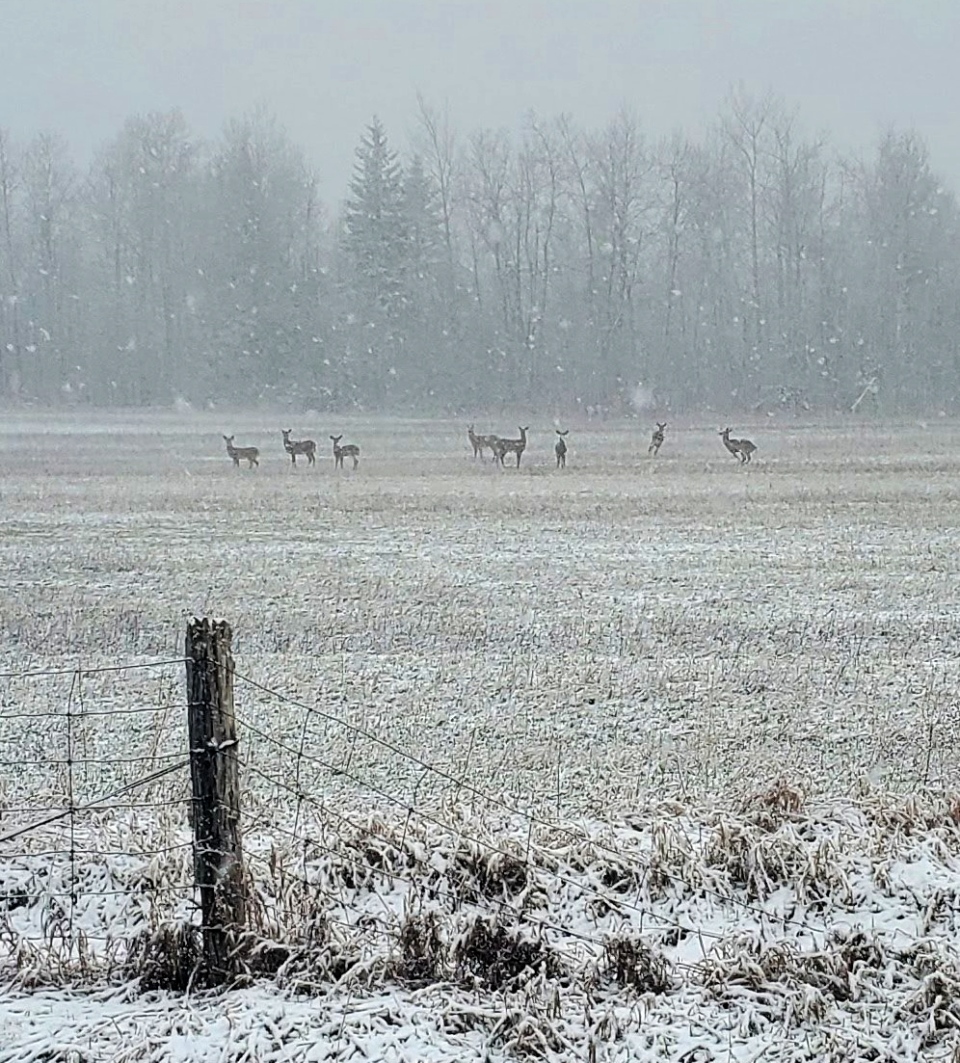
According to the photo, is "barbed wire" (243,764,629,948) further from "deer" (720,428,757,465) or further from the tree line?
the tree line

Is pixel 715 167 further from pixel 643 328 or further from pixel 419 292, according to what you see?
pixel 419 292

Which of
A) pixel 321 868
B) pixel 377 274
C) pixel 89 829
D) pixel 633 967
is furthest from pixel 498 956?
pixel 377 274

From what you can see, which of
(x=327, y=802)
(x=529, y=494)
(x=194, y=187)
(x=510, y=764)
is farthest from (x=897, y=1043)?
(x=194, y=187)

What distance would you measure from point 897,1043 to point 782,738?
3975mm

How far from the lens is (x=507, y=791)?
664cm

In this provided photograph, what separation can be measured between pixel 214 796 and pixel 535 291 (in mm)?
64303

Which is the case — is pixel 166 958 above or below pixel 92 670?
below

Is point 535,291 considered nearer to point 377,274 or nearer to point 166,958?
point 377,274

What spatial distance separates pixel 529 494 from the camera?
77.1 feet

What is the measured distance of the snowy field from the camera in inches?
159

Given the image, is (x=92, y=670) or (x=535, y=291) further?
(x=535, y=291)

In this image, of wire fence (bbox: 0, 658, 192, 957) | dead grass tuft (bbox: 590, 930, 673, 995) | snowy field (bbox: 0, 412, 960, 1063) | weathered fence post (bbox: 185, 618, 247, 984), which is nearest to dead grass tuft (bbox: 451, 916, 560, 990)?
snowy field (bbox: 0, 412, 960, 1063)

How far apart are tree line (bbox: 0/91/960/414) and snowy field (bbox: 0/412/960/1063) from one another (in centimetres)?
4488

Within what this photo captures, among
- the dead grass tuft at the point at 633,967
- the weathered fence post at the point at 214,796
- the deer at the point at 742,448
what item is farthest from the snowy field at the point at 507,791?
the deer at the point at 742,448
